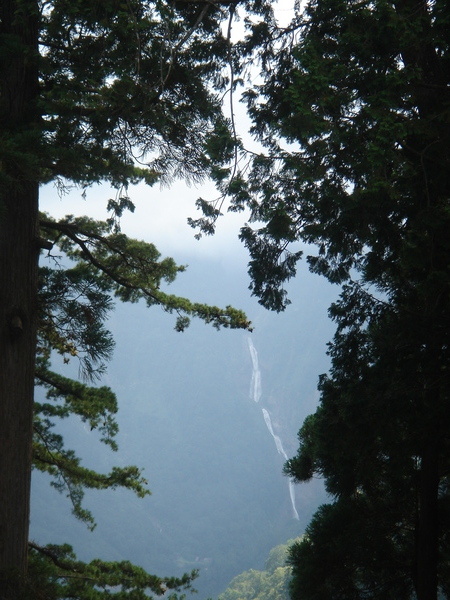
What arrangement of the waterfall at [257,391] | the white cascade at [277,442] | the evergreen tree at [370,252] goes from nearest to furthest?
1. the evergreen tree at [370,252]
2. the white cascade at [277,442]
3. the waterfall at [257,391]

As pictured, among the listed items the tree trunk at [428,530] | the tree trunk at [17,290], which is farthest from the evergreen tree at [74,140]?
the tree trunk at [428,530]

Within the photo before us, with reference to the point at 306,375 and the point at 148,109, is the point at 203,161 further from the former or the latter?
the point at 306,375

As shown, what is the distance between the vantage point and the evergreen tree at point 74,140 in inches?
158

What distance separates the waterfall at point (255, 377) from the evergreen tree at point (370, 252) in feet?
231

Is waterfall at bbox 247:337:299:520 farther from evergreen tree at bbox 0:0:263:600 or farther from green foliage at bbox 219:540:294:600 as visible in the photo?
evergreen tree at bbox 0:0:263:600

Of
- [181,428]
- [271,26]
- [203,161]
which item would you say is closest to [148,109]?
[203,161]

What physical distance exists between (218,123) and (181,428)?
226 ft

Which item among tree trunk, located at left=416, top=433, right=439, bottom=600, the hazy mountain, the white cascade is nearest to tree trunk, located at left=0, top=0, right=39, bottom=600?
tree trunk, located at left=416, top=433, right=439, bottom=600

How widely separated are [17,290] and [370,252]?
2832 millimetres

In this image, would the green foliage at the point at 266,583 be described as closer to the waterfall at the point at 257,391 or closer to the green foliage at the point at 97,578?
the green foliage at the point at 97,578

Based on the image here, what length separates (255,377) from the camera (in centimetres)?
7731

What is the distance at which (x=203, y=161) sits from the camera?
17.4ft

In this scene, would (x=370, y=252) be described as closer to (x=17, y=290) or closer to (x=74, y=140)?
(x=74, y=140)

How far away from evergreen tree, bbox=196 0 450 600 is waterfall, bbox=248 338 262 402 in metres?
70.4
